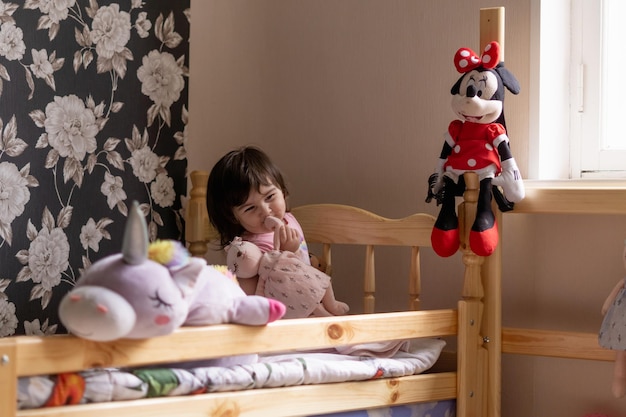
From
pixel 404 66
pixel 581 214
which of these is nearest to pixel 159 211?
pixel 404 66

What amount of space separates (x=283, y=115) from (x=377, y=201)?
1.29 feet

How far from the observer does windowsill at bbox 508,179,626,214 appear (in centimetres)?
173

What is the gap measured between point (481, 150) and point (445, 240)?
20 cm

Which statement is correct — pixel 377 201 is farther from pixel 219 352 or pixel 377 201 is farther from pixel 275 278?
pixel 219 352

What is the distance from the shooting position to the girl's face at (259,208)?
1874 mm

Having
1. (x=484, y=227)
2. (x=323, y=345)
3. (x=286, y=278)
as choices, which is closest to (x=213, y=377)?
(x=323, y=345)

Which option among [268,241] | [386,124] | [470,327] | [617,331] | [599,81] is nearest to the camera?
[617,331]

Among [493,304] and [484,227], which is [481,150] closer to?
[484,227]

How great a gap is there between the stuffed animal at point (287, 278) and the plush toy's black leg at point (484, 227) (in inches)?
13.2

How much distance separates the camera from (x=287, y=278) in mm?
1793

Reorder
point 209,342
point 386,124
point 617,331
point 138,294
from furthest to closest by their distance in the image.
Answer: point 386,124
point 617,331
point 209,342
point 138,294

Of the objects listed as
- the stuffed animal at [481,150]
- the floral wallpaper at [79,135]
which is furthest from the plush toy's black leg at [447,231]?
the floral wallpaper at [79,135]

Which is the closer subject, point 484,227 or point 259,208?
point 484,227

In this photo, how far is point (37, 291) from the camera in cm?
180
